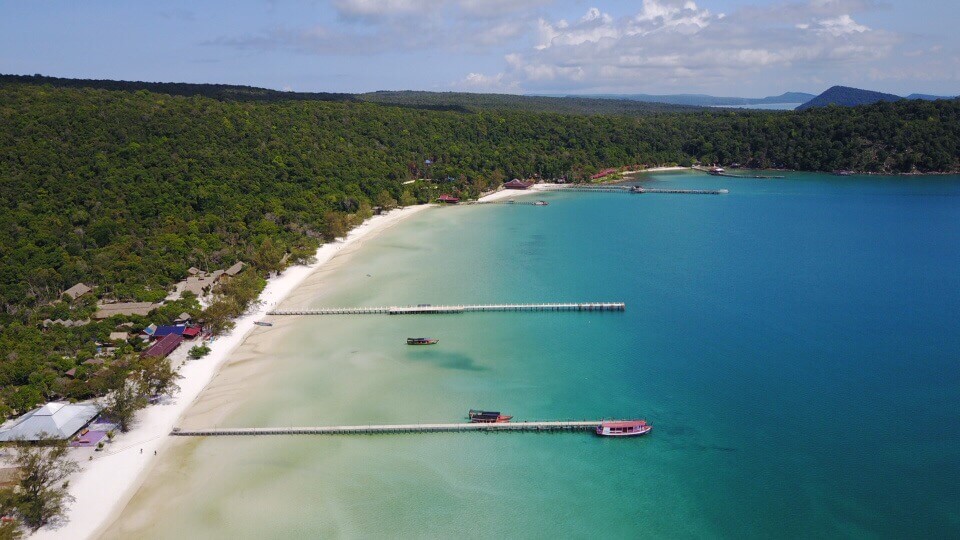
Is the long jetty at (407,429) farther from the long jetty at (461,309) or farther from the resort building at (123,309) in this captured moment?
the long jetty at (461,309)

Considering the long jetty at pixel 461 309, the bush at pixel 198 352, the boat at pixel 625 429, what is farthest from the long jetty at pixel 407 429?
the long jetty at pixel 461 309

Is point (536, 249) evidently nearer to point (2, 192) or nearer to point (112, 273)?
point (112, 273)

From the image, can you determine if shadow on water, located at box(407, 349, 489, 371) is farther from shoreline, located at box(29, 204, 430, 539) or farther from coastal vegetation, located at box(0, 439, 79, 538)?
coastal vegetation, located at box(0, 439, 79, 538)

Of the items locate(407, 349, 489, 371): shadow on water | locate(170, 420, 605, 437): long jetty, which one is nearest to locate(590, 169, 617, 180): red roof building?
locate(407, 349, 489, 371): shadow on water

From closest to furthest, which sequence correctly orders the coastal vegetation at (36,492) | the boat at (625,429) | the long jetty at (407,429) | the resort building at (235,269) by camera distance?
the coastal vegetation at (36,492), the boat at (625,429), the long jetty at (407,429), the resort building at (235,269)

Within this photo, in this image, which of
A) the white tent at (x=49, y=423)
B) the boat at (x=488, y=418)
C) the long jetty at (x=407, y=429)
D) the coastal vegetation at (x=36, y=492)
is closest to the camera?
the coastal vegetation at (x=36, y=492)
